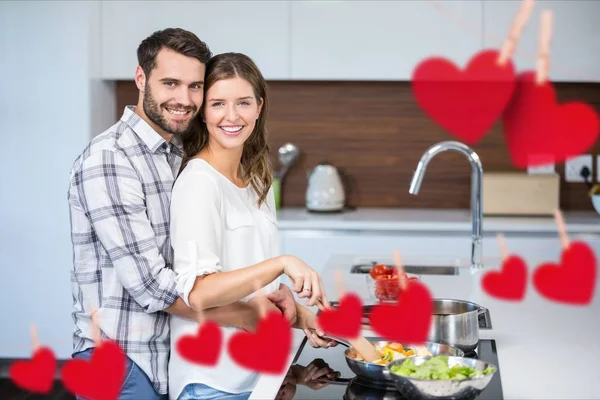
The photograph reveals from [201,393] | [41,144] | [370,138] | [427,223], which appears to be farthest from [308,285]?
[370,138]

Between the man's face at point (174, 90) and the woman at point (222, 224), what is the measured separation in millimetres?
62

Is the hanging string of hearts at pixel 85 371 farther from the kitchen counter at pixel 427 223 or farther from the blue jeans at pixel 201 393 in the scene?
the kitchen counter at pixel 427 223

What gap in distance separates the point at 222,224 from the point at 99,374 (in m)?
1.34

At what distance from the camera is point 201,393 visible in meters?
1.83

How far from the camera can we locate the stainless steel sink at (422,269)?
286 cm

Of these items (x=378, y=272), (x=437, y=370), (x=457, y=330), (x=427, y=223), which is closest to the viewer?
(x=437, y=370)

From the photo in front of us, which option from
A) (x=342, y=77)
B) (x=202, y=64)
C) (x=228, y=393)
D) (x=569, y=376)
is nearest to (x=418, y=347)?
(x=569, y=376)

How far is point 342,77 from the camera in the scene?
4203 mm

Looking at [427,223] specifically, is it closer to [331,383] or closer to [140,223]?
[140,223]

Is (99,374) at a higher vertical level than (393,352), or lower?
higher

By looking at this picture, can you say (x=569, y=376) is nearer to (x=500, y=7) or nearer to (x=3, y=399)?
(x=500, y=7)

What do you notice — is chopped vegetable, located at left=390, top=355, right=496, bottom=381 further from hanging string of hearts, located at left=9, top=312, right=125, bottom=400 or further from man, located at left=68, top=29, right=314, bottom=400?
hanging string of hearts, located at left=9, top=312, right=125, bottom=400

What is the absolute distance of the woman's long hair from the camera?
5.97 ft

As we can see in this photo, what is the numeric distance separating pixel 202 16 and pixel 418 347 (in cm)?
301
